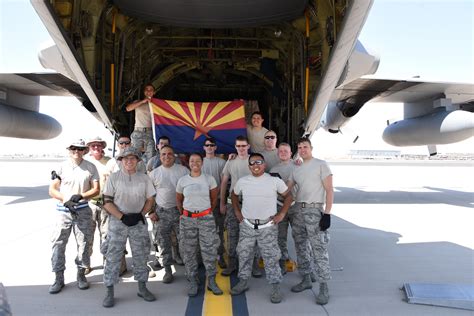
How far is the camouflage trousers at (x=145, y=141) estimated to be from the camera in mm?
5639

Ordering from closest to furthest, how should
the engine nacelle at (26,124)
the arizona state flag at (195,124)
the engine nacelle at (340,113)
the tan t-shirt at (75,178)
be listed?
the tan t-shirt at (75,178), the arizona state flag at (195,124), the engine nacelle at (26,124), the engine nacelle at (340,113)

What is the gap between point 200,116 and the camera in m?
5.88

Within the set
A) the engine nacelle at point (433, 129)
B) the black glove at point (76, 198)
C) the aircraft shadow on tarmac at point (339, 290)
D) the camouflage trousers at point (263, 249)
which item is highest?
the engine nacelle at point (433, 129)

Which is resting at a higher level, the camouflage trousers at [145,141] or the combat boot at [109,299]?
the camouflage trousers at [145,141]

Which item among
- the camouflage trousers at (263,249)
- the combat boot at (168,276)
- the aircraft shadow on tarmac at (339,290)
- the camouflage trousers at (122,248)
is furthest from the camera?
the combat boot at (168,276)

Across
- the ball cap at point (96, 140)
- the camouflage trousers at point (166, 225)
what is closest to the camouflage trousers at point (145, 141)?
the ball cap at point (96, 140)

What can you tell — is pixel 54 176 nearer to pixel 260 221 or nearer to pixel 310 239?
pixel 260 221

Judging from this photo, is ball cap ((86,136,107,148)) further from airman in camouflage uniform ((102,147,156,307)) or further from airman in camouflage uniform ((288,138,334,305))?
airman in camouflage uniform ((288,138,334,305))

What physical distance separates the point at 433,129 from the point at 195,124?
8460 millimetres

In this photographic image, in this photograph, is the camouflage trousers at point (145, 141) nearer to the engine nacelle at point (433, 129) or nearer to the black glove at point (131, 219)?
the black glove at point (131, 219)

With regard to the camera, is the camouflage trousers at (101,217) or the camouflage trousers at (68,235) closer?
the camouflage trousers at (68,235)

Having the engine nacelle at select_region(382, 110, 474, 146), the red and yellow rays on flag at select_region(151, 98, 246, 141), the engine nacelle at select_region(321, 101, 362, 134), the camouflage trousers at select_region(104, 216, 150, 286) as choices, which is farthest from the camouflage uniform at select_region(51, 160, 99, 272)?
the engine nacelle at select_region(321, 101, 362, 134)

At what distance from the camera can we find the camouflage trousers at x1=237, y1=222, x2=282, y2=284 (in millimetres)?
3761

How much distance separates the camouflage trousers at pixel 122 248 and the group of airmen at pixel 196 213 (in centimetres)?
1
